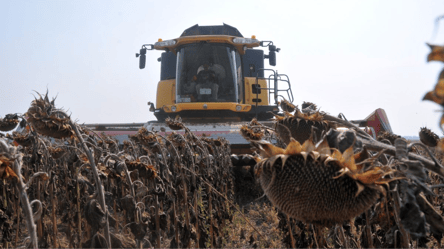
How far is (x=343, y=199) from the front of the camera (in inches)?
55.7

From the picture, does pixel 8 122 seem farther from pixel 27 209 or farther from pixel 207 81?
pixel 207 81

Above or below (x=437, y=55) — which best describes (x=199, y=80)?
above

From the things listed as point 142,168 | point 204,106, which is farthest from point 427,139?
point 204,106

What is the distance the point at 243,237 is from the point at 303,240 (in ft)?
7.91

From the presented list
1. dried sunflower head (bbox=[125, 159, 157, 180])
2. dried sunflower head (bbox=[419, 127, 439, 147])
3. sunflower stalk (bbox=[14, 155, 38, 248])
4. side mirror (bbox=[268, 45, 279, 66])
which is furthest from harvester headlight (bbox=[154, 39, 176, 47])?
sunflower stalk (bbox=[14, 155, 38, 248])

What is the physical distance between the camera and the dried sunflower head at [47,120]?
100 inches

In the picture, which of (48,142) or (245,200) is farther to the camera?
(245,200)

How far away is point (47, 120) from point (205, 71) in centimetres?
1018

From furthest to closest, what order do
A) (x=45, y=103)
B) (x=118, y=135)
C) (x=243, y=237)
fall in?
1. (x=118, y=135)
2. (x=243, y=237)
3. (x=45, y=103)

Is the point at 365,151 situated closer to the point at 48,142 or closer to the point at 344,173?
the point at 344,173

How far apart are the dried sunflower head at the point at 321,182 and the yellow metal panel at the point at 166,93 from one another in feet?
39.4

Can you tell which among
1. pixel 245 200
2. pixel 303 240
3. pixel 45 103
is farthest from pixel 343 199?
pixel 245 200

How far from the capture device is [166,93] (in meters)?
13.5

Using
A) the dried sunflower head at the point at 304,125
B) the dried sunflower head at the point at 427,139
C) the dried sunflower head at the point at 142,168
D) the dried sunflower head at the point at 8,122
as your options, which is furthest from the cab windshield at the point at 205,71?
the dried sunflower head at the point at 304,125
